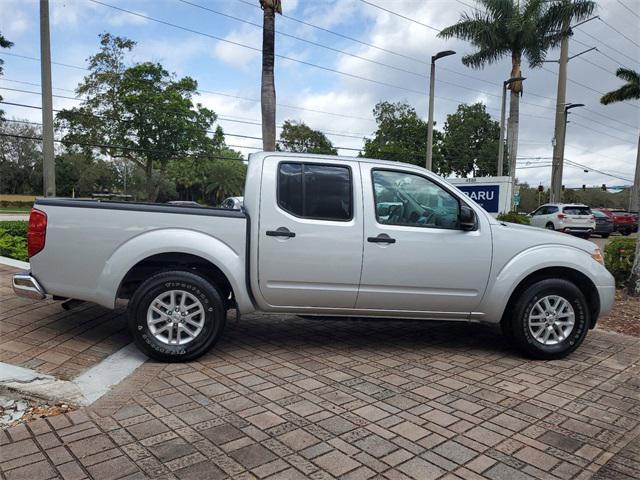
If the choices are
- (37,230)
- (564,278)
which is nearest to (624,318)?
(564,278)

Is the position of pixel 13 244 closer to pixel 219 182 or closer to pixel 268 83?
pixel 268 83

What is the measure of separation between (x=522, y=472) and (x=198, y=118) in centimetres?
3790

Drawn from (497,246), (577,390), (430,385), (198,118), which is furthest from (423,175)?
(198,118)

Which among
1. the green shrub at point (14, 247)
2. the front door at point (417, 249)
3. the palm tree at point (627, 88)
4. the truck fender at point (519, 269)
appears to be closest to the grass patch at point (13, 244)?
the green shrub at point (14, 247)

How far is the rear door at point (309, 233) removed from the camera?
452cm

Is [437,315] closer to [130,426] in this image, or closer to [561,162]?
[130,426]

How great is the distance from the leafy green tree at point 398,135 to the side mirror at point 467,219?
4706cm

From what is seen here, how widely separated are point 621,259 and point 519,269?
5133mm

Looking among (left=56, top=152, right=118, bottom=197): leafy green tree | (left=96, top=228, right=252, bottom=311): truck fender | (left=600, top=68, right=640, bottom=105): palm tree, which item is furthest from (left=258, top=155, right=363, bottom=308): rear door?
(left=56, top=152, right=118, bottom=197): leafy green tree

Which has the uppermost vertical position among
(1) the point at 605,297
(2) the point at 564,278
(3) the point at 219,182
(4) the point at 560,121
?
(4) the point at 560,121

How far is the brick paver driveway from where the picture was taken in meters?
2.87

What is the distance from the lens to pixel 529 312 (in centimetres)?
480

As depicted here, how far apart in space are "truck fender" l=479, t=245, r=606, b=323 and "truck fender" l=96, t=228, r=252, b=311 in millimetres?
2387

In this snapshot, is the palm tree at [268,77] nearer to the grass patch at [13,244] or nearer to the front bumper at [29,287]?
the grass patch at [13,244]
